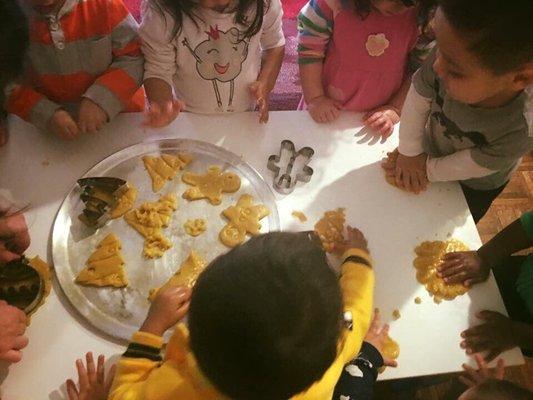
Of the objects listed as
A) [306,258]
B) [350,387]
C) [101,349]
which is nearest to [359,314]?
[350,387]

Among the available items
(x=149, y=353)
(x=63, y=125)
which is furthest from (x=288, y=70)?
(x=149, y=353)

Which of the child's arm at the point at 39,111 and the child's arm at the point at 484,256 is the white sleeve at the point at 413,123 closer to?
the child's arm at the point at 484,256

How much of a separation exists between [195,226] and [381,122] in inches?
15.2

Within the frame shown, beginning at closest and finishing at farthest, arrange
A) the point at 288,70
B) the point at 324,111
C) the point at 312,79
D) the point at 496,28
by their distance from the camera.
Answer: the point at 496,28, the point at 324,111, the point at 312,79, the point at 288,70

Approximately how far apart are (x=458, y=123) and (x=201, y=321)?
528 millimetres

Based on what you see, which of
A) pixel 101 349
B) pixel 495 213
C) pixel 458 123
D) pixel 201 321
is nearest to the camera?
pixel 201 321

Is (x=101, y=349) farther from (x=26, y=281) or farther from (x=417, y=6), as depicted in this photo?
(x=417, y=6)

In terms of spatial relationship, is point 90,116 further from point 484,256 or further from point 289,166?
point 484,256

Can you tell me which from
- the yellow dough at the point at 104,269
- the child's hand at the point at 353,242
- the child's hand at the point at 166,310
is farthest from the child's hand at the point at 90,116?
the child's hand at the point at 353,242

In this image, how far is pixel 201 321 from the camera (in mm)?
465

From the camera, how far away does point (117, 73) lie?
33.1 inches

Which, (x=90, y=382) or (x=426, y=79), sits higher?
(x=426, y=79)

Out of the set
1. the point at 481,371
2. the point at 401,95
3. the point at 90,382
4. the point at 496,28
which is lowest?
the point at 90,382

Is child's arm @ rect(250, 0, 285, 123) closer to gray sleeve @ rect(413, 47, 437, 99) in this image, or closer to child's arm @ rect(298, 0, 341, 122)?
child's arm @ rect(298, 0, 341, 122)
